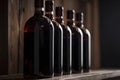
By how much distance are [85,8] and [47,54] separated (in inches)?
30.9

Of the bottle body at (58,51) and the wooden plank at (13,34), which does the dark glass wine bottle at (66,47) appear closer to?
the bottle body at (58,51)

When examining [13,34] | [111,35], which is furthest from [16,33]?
[111,35]

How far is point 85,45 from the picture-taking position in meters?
1.45

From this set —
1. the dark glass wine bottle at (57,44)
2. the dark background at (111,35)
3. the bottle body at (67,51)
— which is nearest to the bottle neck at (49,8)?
the dark glass wine bottle at (57,44)

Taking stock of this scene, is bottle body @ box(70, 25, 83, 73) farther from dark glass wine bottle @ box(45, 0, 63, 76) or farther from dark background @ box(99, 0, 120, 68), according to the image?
dark background @ box(99, 0, 120, 68)

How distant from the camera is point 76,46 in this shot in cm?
140

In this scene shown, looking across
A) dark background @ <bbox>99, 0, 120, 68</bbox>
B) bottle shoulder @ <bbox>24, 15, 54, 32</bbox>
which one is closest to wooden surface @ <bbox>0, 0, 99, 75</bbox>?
bottle shoulder @ <bbox>24, 15, 54, 32</bbox>

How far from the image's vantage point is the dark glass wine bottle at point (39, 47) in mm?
1118

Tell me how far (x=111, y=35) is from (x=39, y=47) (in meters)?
0.89

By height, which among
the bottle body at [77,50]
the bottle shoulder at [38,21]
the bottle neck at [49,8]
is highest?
the bottle neck at [49,8]

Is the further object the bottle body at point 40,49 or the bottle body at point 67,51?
the bottle body at point 67,51

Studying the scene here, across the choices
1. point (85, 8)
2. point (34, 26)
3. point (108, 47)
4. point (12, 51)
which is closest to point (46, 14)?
point (34, 26)
